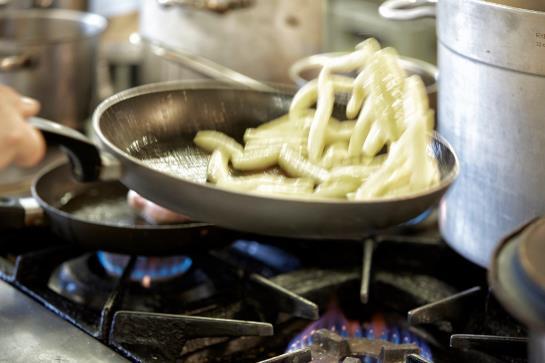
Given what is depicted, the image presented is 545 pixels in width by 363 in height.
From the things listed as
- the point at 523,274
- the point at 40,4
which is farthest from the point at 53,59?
the point at 523,274

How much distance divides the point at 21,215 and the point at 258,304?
27 centimetres

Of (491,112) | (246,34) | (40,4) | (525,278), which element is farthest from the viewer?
(40,4)

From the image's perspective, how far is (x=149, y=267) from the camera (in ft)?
3.00

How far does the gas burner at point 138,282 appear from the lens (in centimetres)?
87

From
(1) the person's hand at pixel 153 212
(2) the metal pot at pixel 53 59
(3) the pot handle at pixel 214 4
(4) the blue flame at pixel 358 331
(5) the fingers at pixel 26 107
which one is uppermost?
(5) the fingers at pixel 26 107

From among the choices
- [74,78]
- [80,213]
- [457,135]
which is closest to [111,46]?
[74,78]

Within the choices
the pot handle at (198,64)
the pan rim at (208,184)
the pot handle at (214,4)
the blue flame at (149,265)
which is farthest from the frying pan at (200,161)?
the pot handle at (214,4)

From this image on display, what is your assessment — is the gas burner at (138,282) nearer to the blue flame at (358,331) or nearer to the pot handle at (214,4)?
the blue flame at (358,331)

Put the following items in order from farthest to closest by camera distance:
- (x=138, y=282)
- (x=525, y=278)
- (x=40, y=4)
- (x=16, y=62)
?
1. (x=40, y=4)
2. (x=16, y=62)
3. (x=138, y=282)
4. (x=525, y=278)

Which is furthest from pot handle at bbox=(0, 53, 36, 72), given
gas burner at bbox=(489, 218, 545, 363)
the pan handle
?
gas burner at bbox=(489, 218, 545, 363)

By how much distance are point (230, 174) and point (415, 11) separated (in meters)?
0.29

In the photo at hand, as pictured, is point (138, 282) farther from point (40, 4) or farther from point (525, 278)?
point (40, 4)

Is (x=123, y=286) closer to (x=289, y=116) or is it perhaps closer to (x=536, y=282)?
(x=289, y=116)

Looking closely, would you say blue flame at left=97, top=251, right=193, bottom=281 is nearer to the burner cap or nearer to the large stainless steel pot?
the large stainless steel pot
